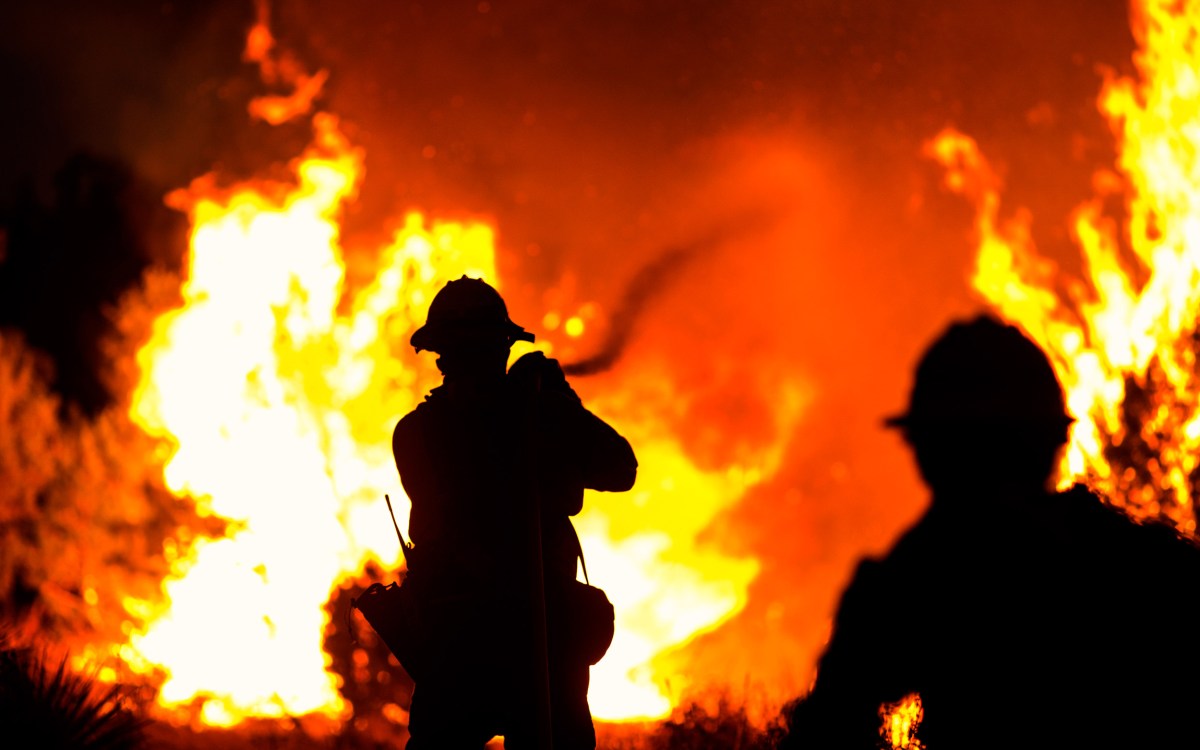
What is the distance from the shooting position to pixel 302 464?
11.5 metres

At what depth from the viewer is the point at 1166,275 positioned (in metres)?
12.6

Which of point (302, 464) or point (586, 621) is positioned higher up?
point (302, 464)

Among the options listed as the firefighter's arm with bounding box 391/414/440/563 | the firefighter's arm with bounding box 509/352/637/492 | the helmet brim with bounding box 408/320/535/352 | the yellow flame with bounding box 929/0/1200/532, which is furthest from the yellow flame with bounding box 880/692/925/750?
the yellow flame with bounding box 929/0/1200/532

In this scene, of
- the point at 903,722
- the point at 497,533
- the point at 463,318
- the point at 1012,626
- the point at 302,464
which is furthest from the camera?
the point at 302,464

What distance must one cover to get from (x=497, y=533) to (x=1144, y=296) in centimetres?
1093

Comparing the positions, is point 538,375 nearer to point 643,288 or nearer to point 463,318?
point 463,318

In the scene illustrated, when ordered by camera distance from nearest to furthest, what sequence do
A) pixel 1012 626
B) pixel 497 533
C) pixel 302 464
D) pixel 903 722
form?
pixel 903 722
pixel 1012 626
pixel 497 533
pixel 302 464

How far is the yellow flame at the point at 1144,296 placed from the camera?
486 inches

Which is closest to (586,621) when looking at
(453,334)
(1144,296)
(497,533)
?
(497,533)

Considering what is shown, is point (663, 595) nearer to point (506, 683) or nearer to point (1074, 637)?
point (506, 683)

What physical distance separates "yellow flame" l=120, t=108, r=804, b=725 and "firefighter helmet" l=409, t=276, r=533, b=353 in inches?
274

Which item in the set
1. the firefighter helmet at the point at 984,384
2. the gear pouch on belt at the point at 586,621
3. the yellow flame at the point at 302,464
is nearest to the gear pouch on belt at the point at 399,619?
the gear pouch on belt at the point at 586,621

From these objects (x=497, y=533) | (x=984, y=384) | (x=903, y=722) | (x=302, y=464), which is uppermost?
(x=302, y=464)

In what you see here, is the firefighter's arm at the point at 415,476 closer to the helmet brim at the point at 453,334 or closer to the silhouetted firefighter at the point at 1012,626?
the helmet brim at the point at 453,334
